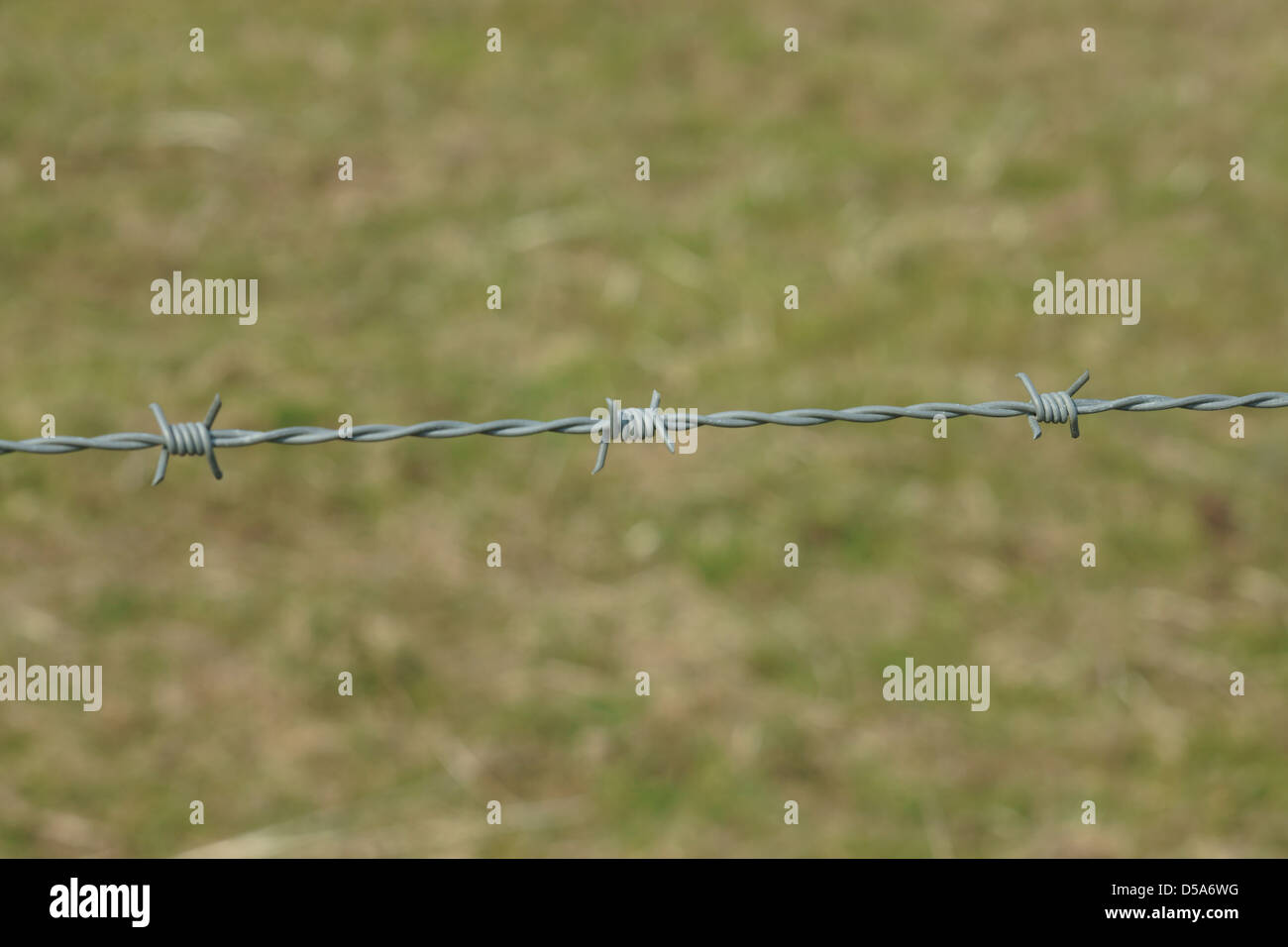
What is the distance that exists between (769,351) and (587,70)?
2.71 meters

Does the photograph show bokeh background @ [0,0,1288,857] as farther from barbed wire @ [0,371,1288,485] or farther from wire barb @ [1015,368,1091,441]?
wire barb @ [1015,368,1091,441]

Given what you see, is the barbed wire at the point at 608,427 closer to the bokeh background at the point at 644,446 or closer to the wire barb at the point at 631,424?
the wire barb at the point at 631,424

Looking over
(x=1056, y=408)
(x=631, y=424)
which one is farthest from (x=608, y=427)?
(x=1056, y=408)

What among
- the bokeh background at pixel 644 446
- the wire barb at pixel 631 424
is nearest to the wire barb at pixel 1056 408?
the wire barb at pixel 631 424

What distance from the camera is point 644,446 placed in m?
5.48

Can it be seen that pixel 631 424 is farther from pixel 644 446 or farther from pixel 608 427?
pixel 644 446

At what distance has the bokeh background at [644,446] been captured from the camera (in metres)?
4.29

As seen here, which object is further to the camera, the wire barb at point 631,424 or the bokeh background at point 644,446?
the bokeh background at point 644,446

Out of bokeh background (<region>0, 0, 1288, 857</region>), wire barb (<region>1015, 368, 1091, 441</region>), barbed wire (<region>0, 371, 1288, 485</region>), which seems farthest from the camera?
bokeh background (<region>0, 0, 1288, 857</region>)

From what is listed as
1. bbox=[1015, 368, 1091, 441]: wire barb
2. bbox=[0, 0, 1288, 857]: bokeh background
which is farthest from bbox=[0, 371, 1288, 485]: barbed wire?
bbox=[0, 0, 1288, 857]: bokeh background

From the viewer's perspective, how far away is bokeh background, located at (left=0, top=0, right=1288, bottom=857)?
4293 mm

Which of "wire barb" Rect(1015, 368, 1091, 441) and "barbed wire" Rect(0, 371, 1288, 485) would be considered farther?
"wire barb" Rect(1015, 368, 1091, 441)

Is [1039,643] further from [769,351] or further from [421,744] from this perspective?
[421,744]
